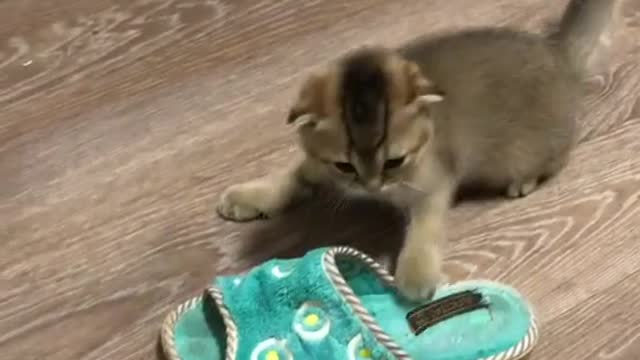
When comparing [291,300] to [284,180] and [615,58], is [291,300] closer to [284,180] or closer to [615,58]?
[284,180]

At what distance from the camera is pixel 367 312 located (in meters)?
1.29

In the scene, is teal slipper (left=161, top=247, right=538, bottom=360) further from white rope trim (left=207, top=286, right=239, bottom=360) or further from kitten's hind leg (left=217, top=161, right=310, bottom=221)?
kitten's hind leg (left=217, top=161, right=310, bottom=221)

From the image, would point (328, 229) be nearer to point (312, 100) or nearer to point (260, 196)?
point (260, 196)

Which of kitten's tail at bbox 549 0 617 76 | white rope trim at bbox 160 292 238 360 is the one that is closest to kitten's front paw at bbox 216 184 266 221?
white rope trim at bbox 160 292 238 360

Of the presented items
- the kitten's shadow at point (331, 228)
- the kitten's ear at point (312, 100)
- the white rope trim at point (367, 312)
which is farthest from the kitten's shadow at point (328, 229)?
the kitten's ear at point (312, 100)

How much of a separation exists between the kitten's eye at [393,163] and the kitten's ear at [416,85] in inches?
2.7

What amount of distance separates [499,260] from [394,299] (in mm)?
167

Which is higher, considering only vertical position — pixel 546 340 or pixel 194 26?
pixel 194 26

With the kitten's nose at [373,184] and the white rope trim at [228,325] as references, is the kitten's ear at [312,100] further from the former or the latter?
the white rope trim at [228,325]

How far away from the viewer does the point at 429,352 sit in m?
1.31

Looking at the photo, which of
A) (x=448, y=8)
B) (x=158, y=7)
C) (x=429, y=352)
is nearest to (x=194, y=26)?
(x=158, y=7)

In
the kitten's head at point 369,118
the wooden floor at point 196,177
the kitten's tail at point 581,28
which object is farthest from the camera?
the kitten's tail at point 581,28

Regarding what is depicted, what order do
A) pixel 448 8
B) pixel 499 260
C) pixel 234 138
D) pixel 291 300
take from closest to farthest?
1. pixel 291 300
2. pixel 499 260
3. pixel 234 138
4. pixel 448 8

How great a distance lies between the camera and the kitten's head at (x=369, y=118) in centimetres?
126
